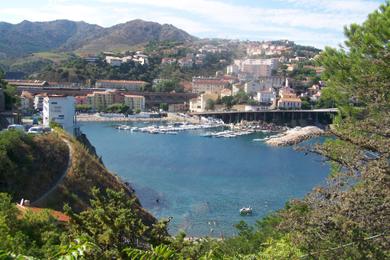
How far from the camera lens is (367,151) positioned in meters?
2.71

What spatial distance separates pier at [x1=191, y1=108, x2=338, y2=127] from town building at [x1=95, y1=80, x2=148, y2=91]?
25.9 feet

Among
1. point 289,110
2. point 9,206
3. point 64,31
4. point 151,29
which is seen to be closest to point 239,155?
point 289,110

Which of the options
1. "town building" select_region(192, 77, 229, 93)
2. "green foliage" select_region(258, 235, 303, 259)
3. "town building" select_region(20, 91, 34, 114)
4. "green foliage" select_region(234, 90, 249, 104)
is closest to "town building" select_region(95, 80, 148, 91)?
"town building" select_region(192, 77, 229, 93)

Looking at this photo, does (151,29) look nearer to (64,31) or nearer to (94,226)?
(64,31)

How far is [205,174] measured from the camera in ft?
57.3

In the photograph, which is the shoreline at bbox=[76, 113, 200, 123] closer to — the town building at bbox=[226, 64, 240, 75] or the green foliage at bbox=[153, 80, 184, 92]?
the green foliage at bbox=[153, 80, 184, 92]

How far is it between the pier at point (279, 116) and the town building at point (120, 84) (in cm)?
788

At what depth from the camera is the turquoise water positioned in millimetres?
12109

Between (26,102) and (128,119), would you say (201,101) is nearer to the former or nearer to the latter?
(128,119)

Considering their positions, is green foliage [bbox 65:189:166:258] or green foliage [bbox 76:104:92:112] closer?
green foliage [bbox 65:189:166:258]

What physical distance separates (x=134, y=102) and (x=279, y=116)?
1013 cm

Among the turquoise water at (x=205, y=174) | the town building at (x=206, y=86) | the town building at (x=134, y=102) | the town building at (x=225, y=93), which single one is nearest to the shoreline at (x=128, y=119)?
the town building at (x=134, y=102)

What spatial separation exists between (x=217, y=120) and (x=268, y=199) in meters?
20.8

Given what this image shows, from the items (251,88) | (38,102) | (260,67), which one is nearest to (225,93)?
(251,88)
